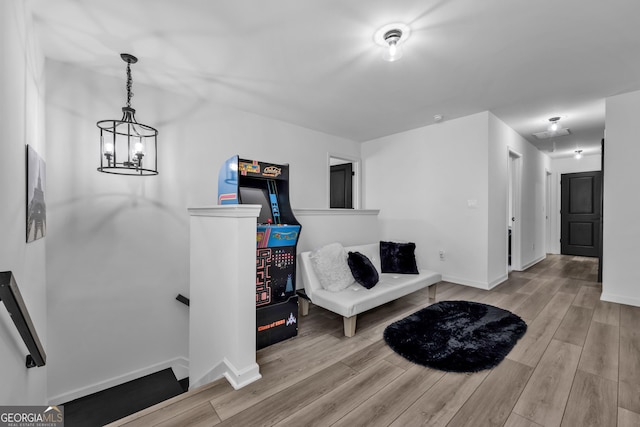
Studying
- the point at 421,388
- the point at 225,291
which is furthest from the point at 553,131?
the point at 225,291

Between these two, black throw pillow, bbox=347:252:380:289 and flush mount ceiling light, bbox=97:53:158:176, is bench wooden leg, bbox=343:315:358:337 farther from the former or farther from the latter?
flush mount ceiling light, bbox=97:53:158:176

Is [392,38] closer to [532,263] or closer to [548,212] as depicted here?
[532,263]

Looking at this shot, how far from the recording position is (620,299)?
3.22 m

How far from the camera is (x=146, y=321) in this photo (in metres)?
2.87

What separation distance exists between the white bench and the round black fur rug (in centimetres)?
29

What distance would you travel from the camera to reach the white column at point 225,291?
1793 millimetres

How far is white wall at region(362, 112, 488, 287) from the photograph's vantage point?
152 inches

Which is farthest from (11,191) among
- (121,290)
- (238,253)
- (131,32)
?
(121,290)

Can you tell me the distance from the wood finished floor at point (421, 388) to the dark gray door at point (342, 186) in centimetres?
307

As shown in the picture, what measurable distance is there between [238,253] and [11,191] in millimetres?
1211

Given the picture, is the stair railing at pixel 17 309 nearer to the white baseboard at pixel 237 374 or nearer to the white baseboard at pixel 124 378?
the white baseboard at pixel 237 374

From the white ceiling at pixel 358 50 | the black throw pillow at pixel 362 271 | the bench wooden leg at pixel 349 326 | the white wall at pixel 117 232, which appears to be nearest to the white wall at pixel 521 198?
the white ceiling at pixel 358 50

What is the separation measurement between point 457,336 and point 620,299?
2.50m

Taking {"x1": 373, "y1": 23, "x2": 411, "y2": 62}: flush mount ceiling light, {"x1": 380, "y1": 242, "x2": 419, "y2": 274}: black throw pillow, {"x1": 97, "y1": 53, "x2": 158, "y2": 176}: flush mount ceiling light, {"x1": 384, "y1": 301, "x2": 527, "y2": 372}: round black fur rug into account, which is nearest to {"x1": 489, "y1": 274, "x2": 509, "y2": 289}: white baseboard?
{"x1": 384, "y1": 301, "x2": 527, "y2": 372}: round black fur rug
